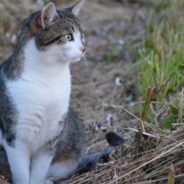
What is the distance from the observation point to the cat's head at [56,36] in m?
3.29

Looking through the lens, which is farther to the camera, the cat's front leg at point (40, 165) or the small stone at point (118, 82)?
the small stone at point (118, 82)

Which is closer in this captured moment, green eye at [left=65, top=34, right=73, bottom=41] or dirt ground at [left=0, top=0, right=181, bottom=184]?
green eye at [left=65, top=34, right=73, bottom=41]

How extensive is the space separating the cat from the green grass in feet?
2.16

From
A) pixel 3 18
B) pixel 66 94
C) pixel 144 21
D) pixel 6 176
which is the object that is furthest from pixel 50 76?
pixel 144 21

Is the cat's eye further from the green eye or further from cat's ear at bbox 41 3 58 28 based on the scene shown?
cat's ear at bbox 41 3 58 28

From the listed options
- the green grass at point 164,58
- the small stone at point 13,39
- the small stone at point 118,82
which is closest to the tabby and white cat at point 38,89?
the green grass at point 164,58

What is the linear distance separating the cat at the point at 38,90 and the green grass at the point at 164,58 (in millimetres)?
659

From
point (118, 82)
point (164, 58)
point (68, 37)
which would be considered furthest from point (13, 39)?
point (68, 37)

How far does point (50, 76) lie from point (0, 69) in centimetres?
45

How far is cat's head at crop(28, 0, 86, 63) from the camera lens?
3289 mm

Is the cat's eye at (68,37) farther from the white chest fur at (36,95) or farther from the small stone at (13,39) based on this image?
the small stone at (13,39)

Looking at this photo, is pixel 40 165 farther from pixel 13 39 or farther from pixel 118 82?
pixel 13 39

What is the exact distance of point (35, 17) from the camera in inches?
135

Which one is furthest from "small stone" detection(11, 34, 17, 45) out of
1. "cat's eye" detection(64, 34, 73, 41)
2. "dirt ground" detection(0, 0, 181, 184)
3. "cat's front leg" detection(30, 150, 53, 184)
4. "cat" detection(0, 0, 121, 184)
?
"cat's eye" detection(64, 34, 73, 41)
